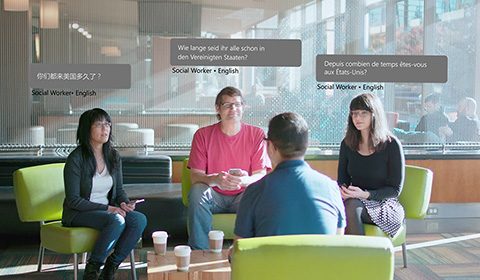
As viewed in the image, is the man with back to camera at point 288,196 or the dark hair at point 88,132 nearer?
the man with back to camera at point 288,196

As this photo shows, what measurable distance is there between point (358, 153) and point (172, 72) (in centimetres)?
212

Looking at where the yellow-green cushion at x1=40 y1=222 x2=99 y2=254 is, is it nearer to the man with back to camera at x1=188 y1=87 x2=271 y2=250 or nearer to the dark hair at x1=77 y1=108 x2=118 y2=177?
the dark hair at x1=77 y1=108 x2=118 y2=177

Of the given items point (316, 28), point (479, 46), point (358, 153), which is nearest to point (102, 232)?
point (358, 153)

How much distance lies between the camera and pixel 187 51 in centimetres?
574

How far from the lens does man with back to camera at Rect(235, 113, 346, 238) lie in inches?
92.7

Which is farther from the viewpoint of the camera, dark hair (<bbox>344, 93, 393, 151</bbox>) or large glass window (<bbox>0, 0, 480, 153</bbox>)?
large glass window (<bbox>0, 0, 480, 153</bbox>)

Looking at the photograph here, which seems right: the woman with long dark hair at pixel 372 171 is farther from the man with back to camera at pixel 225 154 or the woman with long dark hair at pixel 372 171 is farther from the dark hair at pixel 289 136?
the dark hair at pixel 289 136

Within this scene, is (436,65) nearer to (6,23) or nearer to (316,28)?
(316,28)
